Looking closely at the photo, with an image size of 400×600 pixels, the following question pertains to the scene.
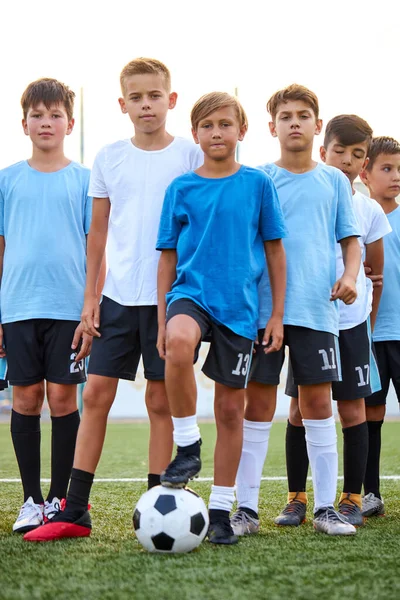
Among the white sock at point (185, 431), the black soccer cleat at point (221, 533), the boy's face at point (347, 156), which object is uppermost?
the boy's face at point (347, 156)

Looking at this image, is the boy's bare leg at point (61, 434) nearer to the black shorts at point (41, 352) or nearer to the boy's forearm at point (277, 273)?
the black shorts at point (41, 352)

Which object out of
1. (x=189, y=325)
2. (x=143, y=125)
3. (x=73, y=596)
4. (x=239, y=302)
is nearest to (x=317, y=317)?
(x=239, y=302)

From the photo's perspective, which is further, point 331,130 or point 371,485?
point 371,485

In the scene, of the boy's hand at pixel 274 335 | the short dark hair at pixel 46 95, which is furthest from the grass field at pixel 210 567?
the short dark hair at pixel 46 95

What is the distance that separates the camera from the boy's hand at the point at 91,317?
3059mm

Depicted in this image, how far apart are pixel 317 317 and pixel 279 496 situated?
5.25ft

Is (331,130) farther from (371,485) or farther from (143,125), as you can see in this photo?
(371,485)

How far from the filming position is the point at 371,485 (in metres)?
3.87

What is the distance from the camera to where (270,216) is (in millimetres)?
2965

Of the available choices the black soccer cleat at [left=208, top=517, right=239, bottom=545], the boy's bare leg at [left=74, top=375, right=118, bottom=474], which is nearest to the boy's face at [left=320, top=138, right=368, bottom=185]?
the boy's bare leg at [left=74, top=375, right=118, bottom=474]

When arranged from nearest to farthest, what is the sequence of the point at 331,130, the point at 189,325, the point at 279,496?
1. the point at 189,325
2. the point at 331,130
3. the point at 279,496

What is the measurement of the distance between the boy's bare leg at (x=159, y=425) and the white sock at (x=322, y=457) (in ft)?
1.80

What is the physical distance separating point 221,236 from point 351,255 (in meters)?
0.60

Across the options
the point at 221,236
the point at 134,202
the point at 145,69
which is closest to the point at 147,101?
the point at 145,69
